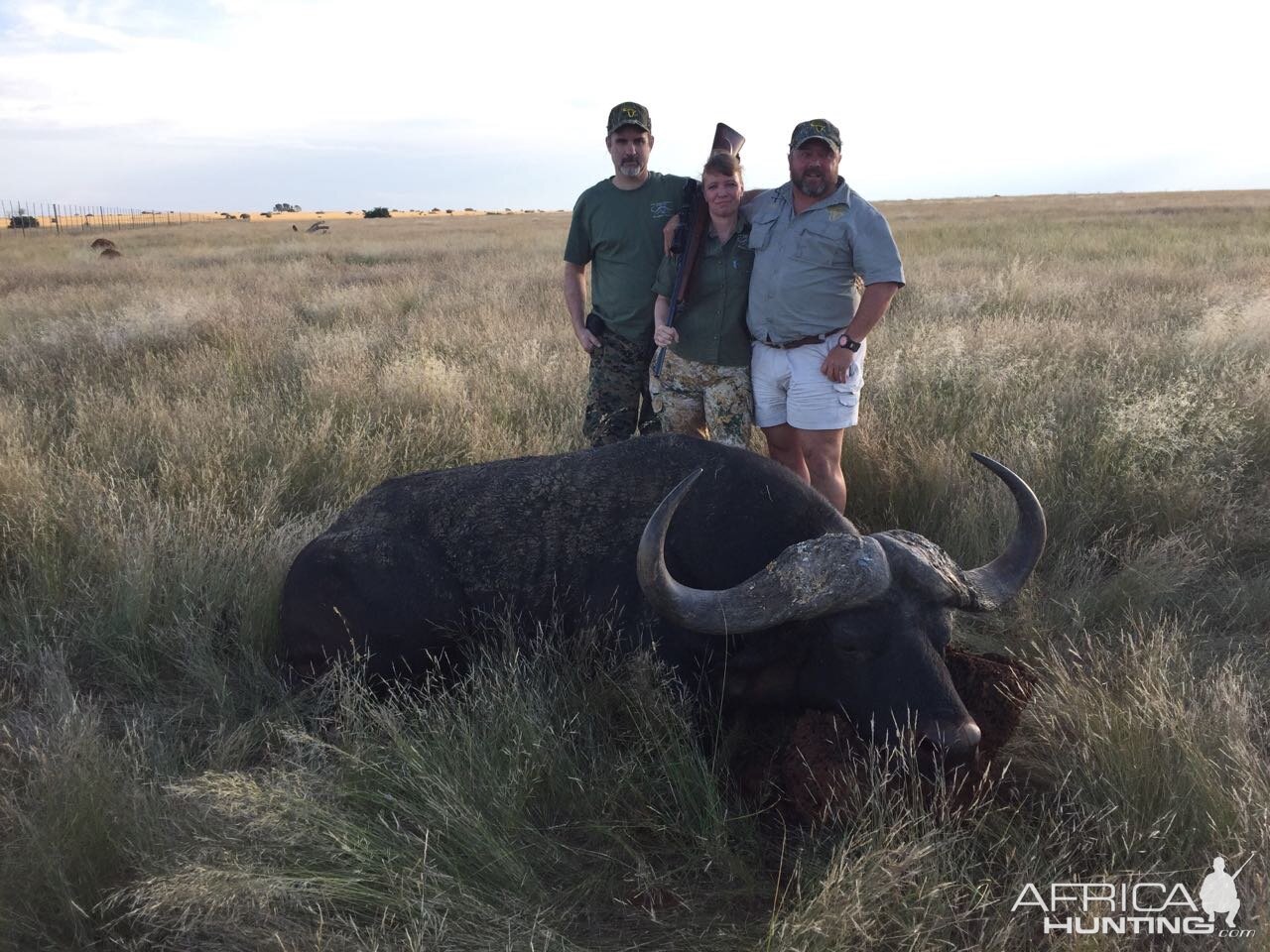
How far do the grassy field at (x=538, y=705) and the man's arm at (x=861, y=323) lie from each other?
126 centimetres

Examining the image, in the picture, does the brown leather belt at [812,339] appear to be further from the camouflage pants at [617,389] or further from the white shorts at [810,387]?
the camouflage pants at [617,389]

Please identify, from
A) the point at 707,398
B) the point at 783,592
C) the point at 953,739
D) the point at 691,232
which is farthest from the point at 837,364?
the point at 953,739

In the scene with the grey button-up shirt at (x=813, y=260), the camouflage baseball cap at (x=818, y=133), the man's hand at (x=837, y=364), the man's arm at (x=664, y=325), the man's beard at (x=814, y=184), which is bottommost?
the man's hand at (x=837, y=364)

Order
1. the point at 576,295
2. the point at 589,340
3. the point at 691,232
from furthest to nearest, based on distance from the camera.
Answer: the point at 576,295
the point at 589,340
the point at 691,232

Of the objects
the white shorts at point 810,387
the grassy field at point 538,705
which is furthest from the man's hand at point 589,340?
the white shorts at point 810,387

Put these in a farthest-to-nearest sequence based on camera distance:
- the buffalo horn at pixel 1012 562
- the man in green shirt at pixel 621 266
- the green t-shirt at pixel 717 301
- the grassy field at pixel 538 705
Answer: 1. the man in green shirt at pixel 621 266
2. the green t-shirt at pixel 717 301
3. the buffalo horn at pixel 1012 562
4. the grassy field at pixel 538 705

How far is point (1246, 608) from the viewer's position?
429 cm

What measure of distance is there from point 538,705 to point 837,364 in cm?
247

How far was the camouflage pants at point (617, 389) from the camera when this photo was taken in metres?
5.62

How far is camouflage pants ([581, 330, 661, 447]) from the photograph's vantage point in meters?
5.62

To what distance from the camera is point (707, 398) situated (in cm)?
513

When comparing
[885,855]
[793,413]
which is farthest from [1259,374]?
[885,855]

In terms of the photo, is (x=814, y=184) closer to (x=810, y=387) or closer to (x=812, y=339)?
(x=812, y=339)

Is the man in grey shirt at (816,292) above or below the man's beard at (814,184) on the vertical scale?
below
